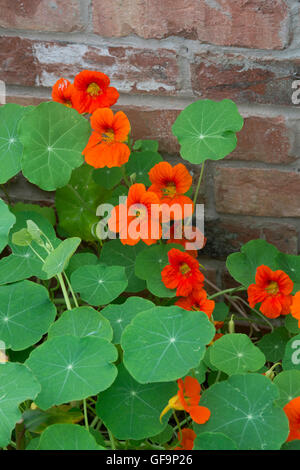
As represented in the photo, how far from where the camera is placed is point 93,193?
134 centimetres

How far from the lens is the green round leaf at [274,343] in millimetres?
1203

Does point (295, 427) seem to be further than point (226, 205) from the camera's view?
No

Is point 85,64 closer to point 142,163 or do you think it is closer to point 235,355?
point 142,163

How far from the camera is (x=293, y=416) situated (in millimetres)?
881

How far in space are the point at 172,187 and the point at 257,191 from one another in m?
0.23

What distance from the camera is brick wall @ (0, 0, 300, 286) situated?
1172 mm

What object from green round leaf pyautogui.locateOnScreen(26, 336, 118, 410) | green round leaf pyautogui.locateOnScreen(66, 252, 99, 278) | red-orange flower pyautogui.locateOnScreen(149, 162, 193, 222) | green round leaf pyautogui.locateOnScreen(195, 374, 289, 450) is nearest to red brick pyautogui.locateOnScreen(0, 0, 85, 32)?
red-orange flower pyautogui.locateOnScreen(149, 162, 193, 222)

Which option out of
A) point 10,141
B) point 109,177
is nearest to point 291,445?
point 109,177

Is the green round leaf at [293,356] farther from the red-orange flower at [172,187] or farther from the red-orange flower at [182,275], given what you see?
the red-orange flower at [172,187]

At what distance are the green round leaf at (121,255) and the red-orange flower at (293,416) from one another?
19.1 inches

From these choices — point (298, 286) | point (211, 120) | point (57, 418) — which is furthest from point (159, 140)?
point (57, 418)

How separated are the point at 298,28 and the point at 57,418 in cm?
87

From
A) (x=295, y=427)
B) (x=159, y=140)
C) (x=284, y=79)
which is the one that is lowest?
(x=295, y=427)
